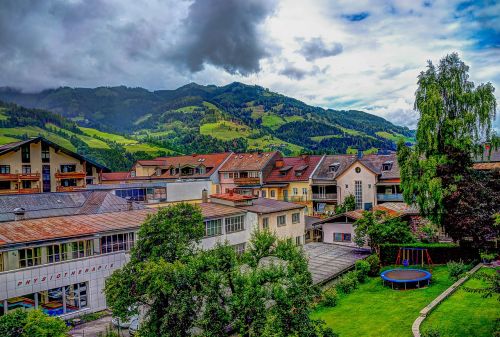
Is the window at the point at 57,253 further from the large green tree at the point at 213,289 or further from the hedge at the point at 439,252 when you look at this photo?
the hedge at the point at 439,252

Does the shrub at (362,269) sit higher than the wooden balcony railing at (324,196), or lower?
lower

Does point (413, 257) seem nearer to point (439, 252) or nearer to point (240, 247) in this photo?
point (439, 252)

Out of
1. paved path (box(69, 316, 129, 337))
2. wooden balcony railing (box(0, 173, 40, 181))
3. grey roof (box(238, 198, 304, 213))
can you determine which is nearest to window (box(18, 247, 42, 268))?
paved path (box(69, 316, 129, 337))

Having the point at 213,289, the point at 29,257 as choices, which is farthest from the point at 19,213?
the point at 213,289

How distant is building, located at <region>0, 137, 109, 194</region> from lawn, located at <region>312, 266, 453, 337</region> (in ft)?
149

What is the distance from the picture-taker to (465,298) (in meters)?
25.8

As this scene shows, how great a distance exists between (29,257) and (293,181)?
1848 inches

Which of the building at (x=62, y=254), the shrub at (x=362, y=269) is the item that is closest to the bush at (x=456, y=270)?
the shrub at (x=362, y=269)

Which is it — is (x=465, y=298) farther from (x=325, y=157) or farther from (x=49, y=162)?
(x=49, y=162)

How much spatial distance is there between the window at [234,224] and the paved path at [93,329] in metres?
16.0

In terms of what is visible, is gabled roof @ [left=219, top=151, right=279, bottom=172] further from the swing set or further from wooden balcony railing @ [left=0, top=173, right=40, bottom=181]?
the swing set

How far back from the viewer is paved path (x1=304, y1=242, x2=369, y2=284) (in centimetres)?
3684

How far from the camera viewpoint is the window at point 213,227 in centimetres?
3850

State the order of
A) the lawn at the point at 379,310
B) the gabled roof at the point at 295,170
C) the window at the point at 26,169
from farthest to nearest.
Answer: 1. the gabled roof at the point at 295,170
2. the window at the point at 26,169
3. the lawn at the point at 379,310
